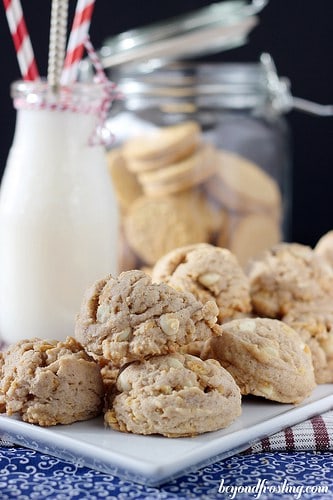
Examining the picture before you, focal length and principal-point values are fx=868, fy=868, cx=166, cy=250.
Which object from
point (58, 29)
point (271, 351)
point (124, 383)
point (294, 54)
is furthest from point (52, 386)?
point (294, 54)

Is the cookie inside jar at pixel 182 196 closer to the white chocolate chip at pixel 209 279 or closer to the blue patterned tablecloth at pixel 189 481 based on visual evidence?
the white chocolate chip at pixel 209 279

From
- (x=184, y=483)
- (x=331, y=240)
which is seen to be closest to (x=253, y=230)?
(x=331, y=240)

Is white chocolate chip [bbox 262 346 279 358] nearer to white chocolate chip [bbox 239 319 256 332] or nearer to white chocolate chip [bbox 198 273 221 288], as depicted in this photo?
white chocolate chip [bbox 239 319 256 332]

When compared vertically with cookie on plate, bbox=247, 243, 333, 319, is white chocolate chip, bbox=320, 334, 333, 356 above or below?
below

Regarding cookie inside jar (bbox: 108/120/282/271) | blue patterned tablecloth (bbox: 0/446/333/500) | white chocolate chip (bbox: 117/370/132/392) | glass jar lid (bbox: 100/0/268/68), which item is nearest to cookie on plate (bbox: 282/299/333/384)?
blue patterned tablecloth (bbox: 0/446/333/500)

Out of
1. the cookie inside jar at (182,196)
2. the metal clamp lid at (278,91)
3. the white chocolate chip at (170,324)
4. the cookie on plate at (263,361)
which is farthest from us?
the metal clamp lid at (278,91)
